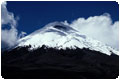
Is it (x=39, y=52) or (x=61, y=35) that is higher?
(x=61, y=35)

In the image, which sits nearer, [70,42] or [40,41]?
[70,42]

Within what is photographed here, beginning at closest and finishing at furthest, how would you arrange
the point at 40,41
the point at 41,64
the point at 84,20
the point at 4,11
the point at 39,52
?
1. the point at 4,11
2. the point at 84,20
3. the point at 41,64
4. the point at 39,52
5. the point at 40,41

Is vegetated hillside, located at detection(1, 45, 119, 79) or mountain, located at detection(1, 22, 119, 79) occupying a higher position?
mountain, located at detection(1, 22, 119, 79)

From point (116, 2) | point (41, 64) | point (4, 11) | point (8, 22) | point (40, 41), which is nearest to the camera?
point (116, 2)

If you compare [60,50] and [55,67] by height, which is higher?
[60,50]

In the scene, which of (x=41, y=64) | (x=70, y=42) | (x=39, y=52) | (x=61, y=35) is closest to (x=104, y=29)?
(x=41, y=64)

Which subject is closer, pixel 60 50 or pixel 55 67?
pixel 55 67

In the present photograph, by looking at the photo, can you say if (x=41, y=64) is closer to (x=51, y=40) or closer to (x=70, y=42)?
(x=70, y=42)

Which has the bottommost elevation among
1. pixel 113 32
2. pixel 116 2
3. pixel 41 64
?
pixel 41 64

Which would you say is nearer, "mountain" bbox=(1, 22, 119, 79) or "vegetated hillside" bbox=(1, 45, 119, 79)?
"vegetated hillside" bbox=(1, 45, 119, 79)

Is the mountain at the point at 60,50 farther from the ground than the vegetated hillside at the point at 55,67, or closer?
farther from the ground

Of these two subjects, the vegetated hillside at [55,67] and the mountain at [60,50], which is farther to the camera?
the mountain at [60,50]
